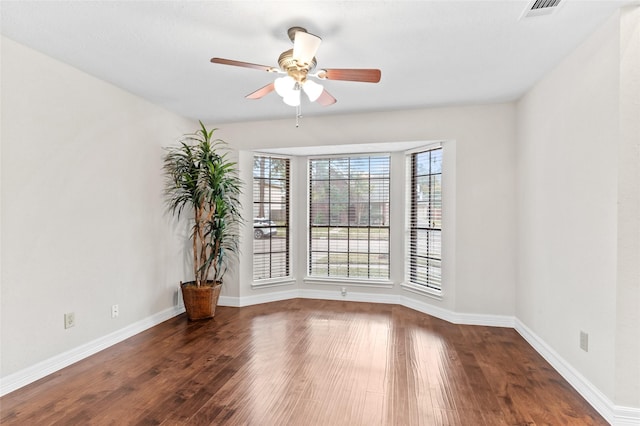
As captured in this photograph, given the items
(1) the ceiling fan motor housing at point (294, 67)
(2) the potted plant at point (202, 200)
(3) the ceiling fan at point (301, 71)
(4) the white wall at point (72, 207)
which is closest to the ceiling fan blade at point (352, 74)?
(3) the ceiling fan at point (301, 71)

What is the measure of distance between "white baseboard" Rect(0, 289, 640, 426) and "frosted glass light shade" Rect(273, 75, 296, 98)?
2.86 m

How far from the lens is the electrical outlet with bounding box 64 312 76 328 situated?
2.82 m

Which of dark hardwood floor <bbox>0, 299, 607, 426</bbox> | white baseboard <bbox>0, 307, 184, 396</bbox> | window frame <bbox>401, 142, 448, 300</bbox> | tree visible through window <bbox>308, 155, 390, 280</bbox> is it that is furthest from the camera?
tree visible through window <bbox>308, 155, 390, 280</bbox>

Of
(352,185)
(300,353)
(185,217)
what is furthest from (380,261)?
(185,217)

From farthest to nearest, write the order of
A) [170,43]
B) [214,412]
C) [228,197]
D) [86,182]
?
[228,197]
[86,182]
[170,43]
[214,412]

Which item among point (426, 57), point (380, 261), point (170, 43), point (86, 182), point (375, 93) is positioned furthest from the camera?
point (380, 261)

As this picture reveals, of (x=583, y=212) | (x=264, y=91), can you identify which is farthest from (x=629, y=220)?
(x=264, y=91)

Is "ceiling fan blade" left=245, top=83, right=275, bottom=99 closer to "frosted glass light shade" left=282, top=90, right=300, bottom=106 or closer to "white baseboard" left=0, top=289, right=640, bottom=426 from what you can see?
"frosted glass light shade" left=282, top=90, right=300, bottom=106

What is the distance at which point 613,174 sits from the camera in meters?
2.10

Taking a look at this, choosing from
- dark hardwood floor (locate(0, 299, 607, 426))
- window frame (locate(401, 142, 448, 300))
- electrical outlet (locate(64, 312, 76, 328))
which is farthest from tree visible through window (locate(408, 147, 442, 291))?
electrical outlet (locate(64, 312, 76, 328))

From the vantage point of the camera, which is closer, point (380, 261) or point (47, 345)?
point (47, 345)

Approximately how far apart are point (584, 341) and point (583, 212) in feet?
3.08

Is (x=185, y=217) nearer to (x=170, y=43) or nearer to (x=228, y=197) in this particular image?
(x=228, y=197)

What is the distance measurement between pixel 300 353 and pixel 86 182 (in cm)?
252
